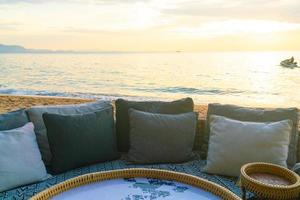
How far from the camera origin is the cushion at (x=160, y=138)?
2.36 m

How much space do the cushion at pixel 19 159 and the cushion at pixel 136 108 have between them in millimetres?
697

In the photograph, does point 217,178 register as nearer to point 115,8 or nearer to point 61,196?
point 61,196

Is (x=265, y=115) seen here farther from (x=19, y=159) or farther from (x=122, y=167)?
(x=19, y=159)

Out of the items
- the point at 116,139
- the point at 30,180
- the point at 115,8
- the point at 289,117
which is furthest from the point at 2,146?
the point at 115,8

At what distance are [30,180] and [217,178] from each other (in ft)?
3.94

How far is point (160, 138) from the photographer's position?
2.36 meters

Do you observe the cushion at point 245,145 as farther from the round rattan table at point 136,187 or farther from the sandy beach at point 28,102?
the sandy beach at point 28,102

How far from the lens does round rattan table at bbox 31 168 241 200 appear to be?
63.0 inches

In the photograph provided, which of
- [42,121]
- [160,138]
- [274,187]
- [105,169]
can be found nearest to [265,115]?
[160,138]

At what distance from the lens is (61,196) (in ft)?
5.27

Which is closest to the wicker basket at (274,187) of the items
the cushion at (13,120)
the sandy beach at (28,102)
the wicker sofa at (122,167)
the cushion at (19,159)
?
the wicker sofa at (122,167)

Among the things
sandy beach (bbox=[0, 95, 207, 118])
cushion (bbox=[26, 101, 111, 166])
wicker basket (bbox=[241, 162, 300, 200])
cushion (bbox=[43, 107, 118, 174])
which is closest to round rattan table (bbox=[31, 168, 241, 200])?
wicker basket (bbox=[241, 162, 300, 200])

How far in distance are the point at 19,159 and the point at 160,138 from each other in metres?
0.96

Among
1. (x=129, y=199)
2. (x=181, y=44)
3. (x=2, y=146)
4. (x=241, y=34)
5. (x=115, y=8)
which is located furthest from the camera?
(x=181, y=44)
